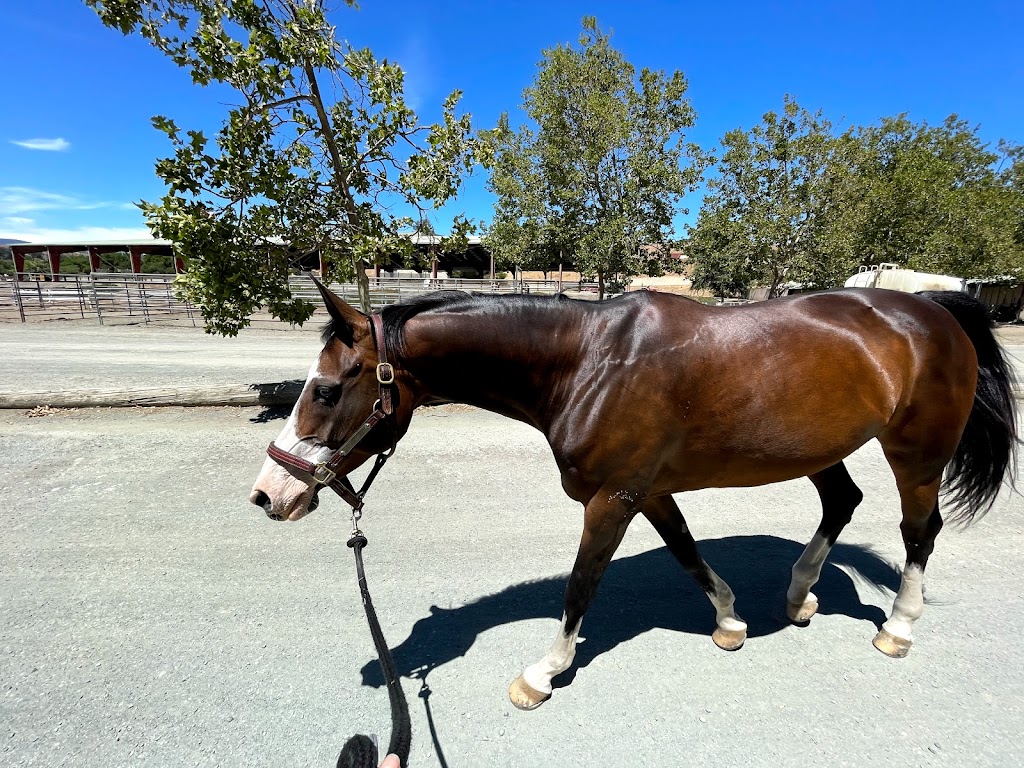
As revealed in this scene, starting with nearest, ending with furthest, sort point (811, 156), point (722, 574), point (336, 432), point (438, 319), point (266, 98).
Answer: point (336, 432) < point (438, 319) < point (722, 574) < point (266, 98) < point (811, 156)

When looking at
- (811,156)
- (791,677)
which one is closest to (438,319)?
(791,677)

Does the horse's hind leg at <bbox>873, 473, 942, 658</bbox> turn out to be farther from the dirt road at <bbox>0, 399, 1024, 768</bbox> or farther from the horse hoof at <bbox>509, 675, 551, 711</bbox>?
the horse hoof at <bbox>509, 675, 551, 711</bbox>

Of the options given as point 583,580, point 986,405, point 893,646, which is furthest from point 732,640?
point 986,405

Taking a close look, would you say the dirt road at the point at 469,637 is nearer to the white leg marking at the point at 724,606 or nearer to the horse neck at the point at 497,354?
the white leg marking at the point at 724,606

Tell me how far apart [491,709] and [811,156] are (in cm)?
1560

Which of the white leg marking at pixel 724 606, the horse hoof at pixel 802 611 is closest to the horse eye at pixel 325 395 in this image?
the white leg marking at pixel 724 606

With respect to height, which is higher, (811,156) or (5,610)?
(811,156)

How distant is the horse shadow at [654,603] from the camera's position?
7.47ft

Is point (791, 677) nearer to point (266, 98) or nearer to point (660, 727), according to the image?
point (660, 727)

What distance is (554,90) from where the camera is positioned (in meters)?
13.1

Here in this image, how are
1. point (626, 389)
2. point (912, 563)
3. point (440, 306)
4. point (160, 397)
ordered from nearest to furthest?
1. point (626, 389)
2. point (440, 306)
3. point (912, 563)
4. point (160, 397)

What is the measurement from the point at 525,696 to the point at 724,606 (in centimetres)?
106

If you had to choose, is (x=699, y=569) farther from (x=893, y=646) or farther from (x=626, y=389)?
(x=626, y=389)

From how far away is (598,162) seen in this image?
12938 mm
